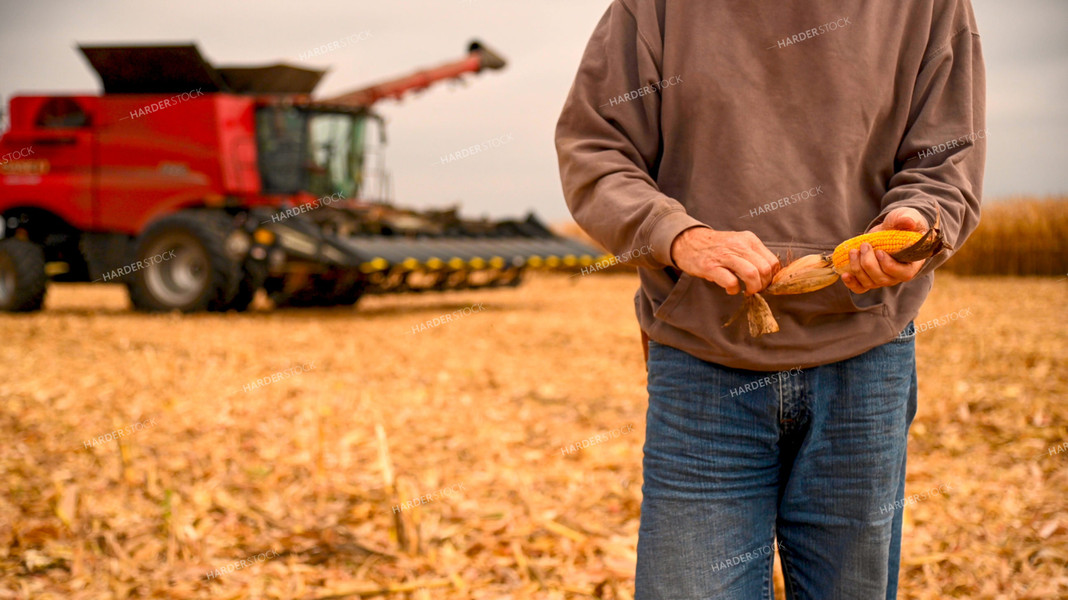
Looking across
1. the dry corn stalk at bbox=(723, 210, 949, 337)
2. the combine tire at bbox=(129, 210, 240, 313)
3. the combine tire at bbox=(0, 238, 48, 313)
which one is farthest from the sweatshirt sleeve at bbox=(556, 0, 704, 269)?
the combine tire at bbox=(0, 238, 48, 313)

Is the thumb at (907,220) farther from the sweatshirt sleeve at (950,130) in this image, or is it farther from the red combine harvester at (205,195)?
the red combine harvester at (205,195)

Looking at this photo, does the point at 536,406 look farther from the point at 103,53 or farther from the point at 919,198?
the point at 103,53

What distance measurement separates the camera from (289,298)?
11.2 metres

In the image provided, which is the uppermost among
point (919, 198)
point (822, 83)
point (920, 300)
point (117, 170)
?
point (117, 170)

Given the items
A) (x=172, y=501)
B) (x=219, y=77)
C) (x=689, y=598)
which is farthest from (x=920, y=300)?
(x=219, y=77)

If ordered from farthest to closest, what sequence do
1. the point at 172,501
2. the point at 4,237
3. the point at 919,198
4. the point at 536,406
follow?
the point at 4,237, the point at 536,406, the point at 172,501, the point at 919,198

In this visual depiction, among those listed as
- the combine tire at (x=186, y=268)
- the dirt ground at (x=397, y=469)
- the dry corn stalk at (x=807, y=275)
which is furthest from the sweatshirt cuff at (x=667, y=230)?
the combine tire at (x=186, y=268)

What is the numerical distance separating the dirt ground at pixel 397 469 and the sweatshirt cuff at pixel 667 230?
1730mm

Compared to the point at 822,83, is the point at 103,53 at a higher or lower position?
higher

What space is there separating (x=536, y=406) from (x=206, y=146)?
7.14m

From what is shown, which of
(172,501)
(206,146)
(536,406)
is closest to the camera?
(172,501)

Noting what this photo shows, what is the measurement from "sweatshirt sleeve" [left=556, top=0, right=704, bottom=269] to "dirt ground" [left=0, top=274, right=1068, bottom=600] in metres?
1.69

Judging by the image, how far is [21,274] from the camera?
10922mm

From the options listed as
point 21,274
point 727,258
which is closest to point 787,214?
point 727,258
